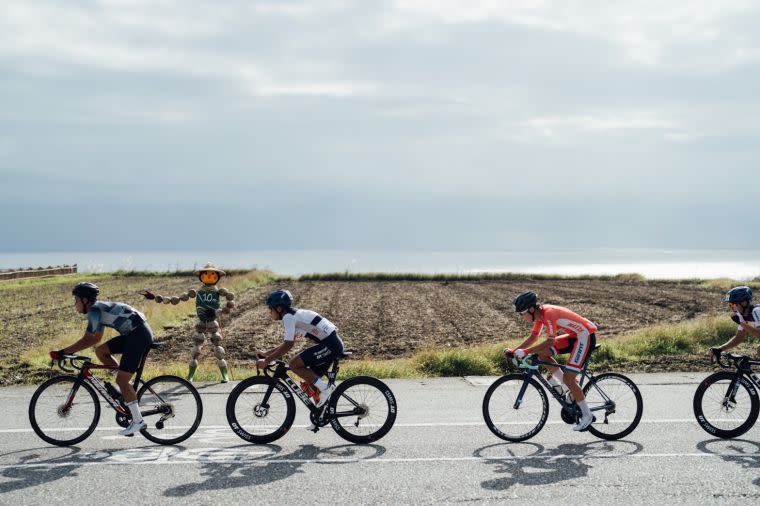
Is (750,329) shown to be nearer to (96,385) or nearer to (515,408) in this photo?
(515,408)

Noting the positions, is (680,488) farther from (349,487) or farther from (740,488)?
(349,487)

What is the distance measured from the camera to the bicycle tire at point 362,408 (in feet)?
29.0

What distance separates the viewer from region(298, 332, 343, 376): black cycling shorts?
8836 mm

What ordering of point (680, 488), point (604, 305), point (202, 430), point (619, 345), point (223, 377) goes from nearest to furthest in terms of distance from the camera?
1. point (680, 488)
2. point (202, 430)
3. point (223, 377)
4. point (619, 345)
5. point (604, 305)

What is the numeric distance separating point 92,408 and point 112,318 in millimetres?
1256

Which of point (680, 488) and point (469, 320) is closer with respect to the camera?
point (680, 488)

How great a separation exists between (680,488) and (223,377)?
915 cm

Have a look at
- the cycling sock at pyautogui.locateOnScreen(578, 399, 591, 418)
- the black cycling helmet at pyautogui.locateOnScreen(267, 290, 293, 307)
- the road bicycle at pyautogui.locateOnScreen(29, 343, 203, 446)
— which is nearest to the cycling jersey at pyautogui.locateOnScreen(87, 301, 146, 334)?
the road bicycle at pyautogui.locateOnScreen(29, 343, 203, 446)

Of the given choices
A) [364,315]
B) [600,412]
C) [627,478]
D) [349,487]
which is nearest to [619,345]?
[600,412]

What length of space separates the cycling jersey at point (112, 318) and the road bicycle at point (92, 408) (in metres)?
0.41

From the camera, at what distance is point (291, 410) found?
8930 millimetres

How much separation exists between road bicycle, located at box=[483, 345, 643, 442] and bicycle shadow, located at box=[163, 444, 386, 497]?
1.63m

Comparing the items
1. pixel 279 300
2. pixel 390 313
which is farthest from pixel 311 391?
pixel 390 313

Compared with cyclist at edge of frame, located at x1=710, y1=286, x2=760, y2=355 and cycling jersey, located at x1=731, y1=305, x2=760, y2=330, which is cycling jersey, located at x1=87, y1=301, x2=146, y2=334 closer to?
cyclist at edge of frame, located at x1=710, y1=286, x2=760, y2=355
